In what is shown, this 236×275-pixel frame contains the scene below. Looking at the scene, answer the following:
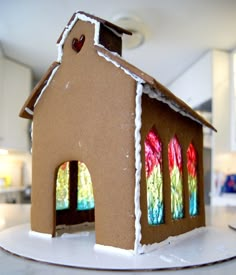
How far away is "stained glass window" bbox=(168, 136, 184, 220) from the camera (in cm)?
82


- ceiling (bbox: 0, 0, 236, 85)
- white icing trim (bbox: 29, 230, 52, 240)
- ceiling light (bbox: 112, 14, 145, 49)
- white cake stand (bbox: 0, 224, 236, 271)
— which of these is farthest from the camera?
ceiling light (bbox: 112, 14, 145, 49)

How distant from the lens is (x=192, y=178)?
95 centimetres

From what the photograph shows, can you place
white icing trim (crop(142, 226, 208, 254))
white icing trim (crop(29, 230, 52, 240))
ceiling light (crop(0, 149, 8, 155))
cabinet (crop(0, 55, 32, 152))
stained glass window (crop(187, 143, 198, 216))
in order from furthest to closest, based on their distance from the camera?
ceiling light (crop(0, 149, 8, 155)) < cabinet (crop(0, 55, 32, 152)) < stained glass window (crop(187, 143, 198, 216)) < white icing trim (crop(29, 230, 52, 240)) < white icing trim (crop(142, 226, 208, 254))

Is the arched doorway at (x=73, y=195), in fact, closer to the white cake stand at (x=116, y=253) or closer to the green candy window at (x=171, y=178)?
the white cake stand at (x=116, y=253)

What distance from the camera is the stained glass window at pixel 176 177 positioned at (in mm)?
818

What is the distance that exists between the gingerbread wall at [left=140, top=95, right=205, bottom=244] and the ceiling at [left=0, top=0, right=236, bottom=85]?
1150 mm

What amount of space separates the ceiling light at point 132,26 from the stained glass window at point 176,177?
1.10 m

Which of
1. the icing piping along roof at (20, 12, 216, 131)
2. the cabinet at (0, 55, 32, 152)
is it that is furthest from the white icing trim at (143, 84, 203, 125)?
the cabinet at (0, 55, 32, 152)

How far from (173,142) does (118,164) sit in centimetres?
23

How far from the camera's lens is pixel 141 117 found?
679mm

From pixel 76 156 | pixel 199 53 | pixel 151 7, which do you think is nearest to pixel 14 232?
pixel 76 156

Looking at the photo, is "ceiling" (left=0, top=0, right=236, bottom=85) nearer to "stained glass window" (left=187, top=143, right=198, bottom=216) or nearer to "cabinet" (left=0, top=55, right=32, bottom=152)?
"cabinet" (left=0, top=55, right=32, bottom=152)

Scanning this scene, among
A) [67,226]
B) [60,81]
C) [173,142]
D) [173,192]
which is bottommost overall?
[67,226]

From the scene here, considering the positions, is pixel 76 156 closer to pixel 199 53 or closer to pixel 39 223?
pixel 39 223
